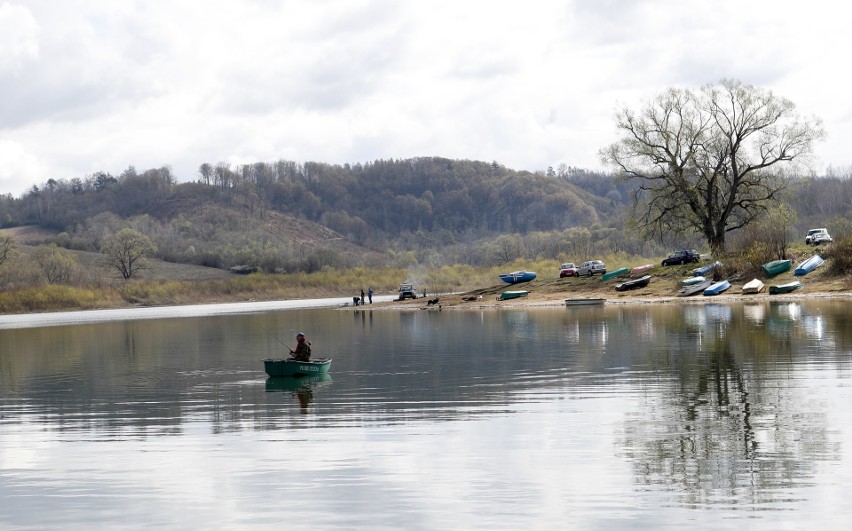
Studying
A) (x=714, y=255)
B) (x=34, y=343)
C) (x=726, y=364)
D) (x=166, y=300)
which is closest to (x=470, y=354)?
(x=726, y=364)

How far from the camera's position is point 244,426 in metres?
26.2

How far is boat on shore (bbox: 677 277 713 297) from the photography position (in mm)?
82562

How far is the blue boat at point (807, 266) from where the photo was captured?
80.6 meters

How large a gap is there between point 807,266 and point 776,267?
2.36 meters

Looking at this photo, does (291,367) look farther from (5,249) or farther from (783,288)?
(5,249)

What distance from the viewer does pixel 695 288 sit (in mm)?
82938

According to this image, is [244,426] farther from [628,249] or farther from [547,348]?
[628,249]

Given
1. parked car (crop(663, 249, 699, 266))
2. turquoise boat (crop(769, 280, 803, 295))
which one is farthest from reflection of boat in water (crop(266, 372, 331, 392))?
parked car (crop(663, 249, 699, 266))

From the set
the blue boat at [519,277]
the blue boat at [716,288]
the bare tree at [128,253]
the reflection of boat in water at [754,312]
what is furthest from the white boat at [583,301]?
the bare tree at [128,253]

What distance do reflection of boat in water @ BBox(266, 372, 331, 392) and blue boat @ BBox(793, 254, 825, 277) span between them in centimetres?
5449

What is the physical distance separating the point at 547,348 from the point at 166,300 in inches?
4403

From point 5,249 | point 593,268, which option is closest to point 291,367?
point 593,268

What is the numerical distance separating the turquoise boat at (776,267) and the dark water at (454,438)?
35.7m

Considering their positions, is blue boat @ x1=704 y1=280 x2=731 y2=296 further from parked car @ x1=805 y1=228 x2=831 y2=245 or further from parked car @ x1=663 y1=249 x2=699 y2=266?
→ parked car @ x1=805 y1=228 x2=831 y2=245
